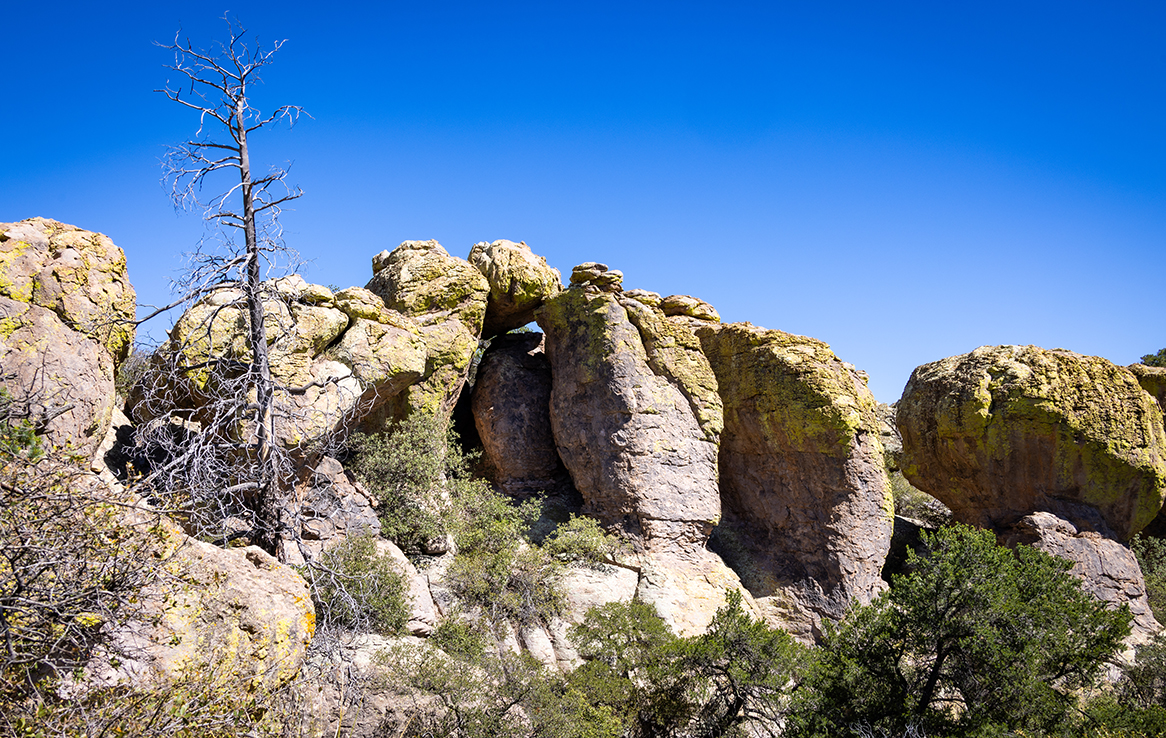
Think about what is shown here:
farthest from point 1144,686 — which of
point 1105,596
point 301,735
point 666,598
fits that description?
point 301,735

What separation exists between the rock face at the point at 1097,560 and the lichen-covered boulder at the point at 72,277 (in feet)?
72.5

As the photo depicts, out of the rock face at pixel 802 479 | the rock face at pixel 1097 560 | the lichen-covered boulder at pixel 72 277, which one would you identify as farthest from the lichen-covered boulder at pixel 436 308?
the rock face at pixel 1097 560

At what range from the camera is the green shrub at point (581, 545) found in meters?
16.1

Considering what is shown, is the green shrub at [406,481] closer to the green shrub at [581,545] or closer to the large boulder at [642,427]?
the green shrub at [581,545]

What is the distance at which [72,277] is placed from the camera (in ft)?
33.2

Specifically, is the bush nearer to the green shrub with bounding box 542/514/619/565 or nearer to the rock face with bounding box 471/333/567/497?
the green shrub with bounding box 542/514/619/565

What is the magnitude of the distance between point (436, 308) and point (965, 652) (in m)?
13.5

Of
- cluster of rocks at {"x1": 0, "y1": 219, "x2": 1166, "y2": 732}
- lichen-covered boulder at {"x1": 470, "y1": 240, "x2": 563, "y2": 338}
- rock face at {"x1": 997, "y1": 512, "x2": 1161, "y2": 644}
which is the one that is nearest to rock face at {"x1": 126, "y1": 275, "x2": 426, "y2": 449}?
cluster of rocks at {"x1": 0, "y1": 219, "x2": 1166, "y2": 732}

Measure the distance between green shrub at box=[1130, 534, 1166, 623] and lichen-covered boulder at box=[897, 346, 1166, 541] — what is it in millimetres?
1999

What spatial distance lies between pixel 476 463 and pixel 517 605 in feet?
18.9

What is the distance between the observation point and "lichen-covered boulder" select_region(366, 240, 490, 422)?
1698 centimetres

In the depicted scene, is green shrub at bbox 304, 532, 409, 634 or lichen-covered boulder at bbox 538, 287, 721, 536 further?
lichen-covered boulder at bbox 538, 287, 721, 536

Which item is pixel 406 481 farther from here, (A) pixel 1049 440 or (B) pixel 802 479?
(A) pixel 1049 440

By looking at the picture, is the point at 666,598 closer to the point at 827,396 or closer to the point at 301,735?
the point at 827,396
